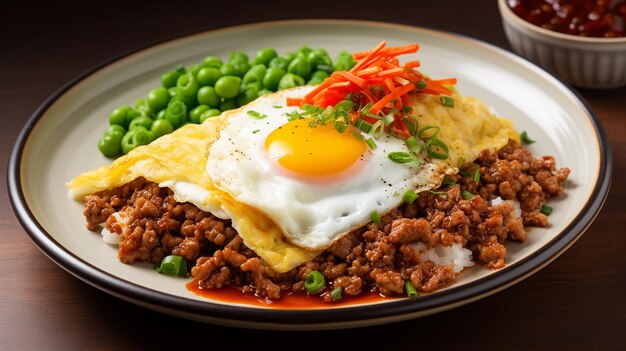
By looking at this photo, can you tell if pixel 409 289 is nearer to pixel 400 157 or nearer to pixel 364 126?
pixel 400 157

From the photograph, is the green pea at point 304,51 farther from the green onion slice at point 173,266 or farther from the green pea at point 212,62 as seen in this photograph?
the green onion slice at point 173,266

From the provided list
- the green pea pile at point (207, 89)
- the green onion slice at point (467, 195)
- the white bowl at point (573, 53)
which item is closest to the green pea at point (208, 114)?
the green pea pile at point (207, 89)

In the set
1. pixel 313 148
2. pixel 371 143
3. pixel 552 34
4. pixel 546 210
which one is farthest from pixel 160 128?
pixel 552 34

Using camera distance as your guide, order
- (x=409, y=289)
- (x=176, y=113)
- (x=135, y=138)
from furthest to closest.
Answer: (x=176, y=113) < (x=135, y=138) < (x=409, y=289)

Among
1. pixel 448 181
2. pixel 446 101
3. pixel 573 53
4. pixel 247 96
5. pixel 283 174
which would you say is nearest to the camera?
pixel 283 174

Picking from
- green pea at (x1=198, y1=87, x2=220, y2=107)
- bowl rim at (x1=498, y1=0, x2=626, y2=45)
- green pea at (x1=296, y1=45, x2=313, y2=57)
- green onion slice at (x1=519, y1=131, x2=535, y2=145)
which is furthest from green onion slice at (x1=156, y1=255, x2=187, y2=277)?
bowl rim at (x1=498, y1=0, x2=626, y2=45)

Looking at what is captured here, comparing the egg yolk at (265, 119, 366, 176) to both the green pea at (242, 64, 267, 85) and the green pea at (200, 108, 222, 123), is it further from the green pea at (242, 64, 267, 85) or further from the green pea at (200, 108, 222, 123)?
the green pea at (242, 64, 267, 85)
